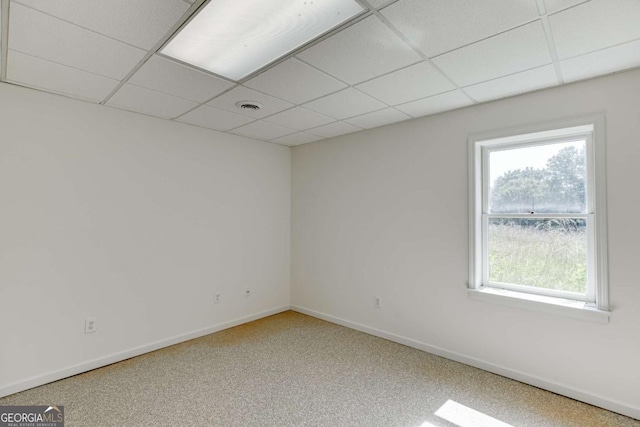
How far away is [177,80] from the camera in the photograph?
238 cm

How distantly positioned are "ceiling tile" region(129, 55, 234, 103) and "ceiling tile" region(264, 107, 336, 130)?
0.74m

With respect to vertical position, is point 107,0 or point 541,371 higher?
point 107,0

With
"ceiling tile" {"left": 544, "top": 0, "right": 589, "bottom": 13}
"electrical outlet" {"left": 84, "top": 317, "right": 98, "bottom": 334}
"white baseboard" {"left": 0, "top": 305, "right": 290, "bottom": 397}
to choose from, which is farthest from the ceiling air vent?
"white baseboard" {"left": 0, "top": 305, "right": 290, "bottom": 397}

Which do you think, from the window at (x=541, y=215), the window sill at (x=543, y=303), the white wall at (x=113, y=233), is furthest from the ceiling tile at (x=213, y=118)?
the window sill at (x=543, y=303)

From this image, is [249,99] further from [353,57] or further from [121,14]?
[121,14]

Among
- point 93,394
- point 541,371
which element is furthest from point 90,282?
point 541,371

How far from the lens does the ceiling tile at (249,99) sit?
262 cm

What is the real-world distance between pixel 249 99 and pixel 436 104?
67.5 inches

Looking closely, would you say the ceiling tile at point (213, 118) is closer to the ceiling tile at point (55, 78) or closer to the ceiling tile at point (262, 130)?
the ceiling tile at point (262, 130)

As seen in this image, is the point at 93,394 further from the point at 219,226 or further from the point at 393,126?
the point at 393,126

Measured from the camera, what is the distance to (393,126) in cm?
353

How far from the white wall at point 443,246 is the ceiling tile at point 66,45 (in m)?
2.57

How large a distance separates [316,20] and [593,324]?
288cm

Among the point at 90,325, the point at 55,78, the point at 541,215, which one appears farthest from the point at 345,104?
the point at 90,325
